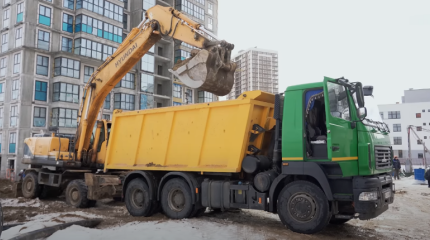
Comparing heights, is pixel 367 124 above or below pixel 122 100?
below

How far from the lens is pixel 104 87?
12.1m

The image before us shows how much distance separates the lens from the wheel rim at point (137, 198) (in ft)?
31.0

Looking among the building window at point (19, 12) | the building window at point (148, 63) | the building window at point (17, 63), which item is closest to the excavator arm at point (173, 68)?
the building window at point (17, 63)

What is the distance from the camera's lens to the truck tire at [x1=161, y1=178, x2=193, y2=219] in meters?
8.44

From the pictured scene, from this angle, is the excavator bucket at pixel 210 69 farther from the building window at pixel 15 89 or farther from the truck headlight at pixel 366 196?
the building window at pixel 15 89

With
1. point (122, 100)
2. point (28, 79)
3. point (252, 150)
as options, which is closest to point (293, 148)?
point (252, 150)

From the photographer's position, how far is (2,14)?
110 ft

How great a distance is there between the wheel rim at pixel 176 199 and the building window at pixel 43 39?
2843 cm

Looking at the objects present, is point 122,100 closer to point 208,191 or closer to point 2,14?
point 2,14

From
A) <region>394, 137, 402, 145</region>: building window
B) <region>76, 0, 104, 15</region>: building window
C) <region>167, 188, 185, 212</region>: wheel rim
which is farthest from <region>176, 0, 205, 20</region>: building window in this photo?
<region>167, 188, 185, 212</region>: wheel rim

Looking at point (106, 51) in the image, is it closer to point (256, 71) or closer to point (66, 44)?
point (66, 44)

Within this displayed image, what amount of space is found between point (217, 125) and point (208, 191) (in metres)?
1.55

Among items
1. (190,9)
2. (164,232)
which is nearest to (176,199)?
(164,232)

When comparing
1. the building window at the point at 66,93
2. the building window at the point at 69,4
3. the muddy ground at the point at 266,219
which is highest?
the building window at the point at 69,4
